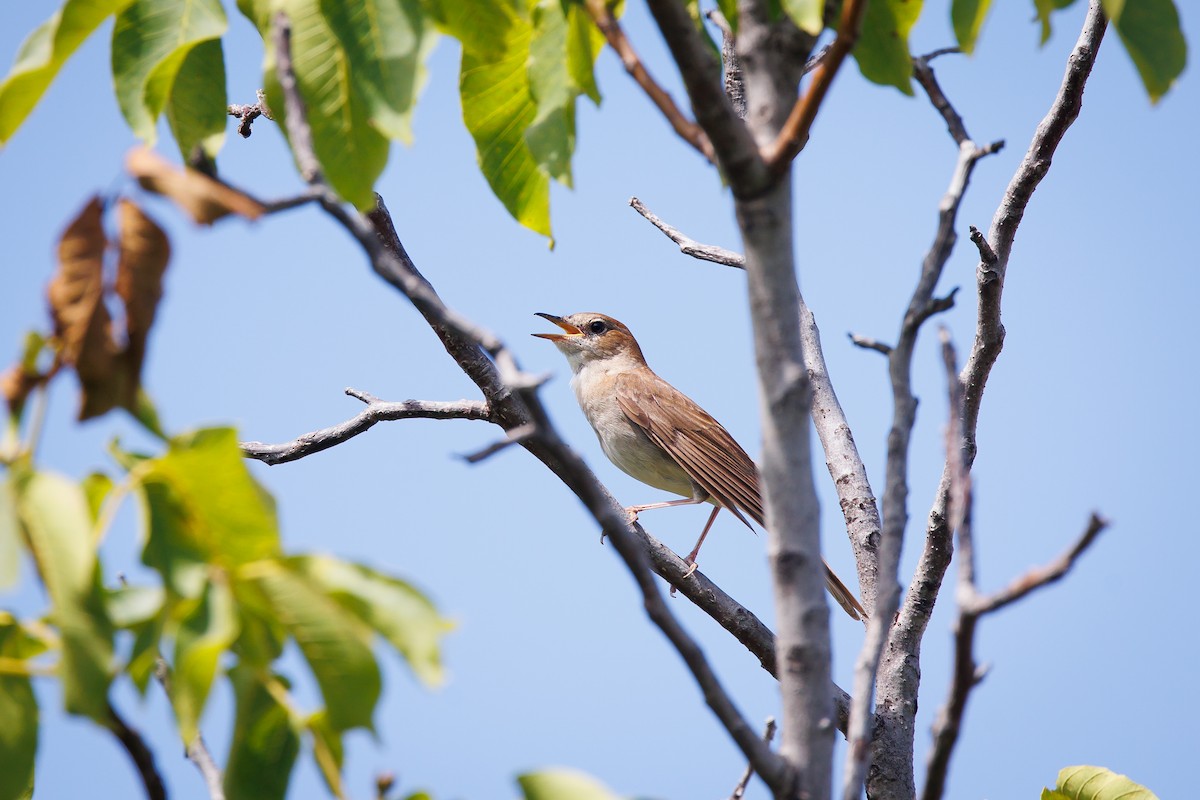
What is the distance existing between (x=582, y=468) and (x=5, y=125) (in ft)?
3.46

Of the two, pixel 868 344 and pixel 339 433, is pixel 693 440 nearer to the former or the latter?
pixel 339 433

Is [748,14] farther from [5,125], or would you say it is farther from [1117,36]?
[5,125]

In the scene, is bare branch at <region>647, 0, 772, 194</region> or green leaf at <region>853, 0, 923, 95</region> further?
green leaf at <region>853, 0, 923, 95</region>

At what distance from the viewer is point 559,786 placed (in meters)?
1.43

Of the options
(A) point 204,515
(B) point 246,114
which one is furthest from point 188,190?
(B) point 246,114

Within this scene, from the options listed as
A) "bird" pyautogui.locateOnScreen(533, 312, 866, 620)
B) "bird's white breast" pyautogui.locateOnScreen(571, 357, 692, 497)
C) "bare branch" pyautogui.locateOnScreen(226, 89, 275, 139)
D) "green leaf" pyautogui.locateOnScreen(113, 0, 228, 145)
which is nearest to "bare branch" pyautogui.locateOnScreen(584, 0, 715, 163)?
"green leaf" pyautogui.locateOnScreen(113, 0, 228, 145)

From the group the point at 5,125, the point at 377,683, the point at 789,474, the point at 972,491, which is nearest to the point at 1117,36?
the point at 972,491

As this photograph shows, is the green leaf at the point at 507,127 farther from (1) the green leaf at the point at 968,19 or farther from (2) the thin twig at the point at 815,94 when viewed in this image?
(1) the green leaf at the point at 968,19

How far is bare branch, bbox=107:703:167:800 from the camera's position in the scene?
1.56 m

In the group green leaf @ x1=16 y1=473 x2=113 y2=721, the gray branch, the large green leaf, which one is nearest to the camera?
green leaf @ x1=16 y1=473 x2=113 y2=721

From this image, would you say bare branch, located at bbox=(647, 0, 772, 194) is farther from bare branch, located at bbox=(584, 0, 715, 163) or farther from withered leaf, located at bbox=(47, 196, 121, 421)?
withered leaf, located at bbox=(47, 196, 121, 421)

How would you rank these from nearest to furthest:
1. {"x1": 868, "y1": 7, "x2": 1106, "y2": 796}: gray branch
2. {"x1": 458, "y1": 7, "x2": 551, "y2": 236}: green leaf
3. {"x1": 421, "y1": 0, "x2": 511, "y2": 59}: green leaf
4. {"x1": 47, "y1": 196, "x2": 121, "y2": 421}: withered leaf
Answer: {"x1": 47, "y1": 196, "x2": 121, "y2": 421}: withered leaf
{"x1": 421, "y1": 0, "x2": 511, "y2": 59}: green leaf
{"x1": 458, "y1": 7, "x2": 551, "y2": 236}: green leaf
{"x1": 868, "y1": 7, "x2": 1106, "y2": 796}: gray branch

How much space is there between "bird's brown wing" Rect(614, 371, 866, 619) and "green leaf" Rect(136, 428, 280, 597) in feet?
21.7

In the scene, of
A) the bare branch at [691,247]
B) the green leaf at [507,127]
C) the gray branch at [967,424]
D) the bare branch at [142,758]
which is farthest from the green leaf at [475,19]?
the bare branch at [691,247]
